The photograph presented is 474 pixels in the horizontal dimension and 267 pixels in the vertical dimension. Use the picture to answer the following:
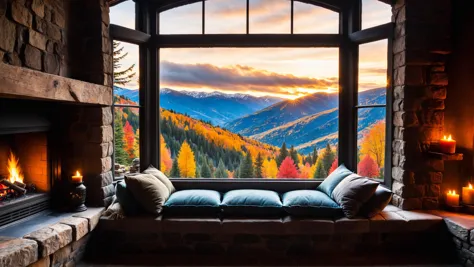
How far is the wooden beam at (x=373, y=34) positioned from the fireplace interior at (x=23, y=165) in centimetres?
332

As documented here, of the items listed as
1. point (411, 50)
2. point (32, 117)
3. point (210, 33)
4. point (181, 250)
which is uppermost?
point (210, 33)

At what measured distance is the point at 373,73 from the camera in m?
3.53

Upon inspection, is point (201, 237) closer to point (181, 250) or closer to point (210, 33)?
point (181, 250)

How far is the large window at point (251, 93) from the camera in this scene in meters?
3.68

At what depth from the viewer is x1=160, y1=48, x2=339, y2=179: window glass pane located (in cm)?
378

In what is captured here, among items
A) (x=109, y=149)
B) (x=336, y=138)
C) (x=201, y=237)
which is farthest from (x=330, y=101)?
(x=109, y=149)

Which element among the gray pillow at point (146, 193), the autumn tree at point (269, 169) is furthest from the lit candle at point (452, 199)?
the gray pillow at point (146, 193)

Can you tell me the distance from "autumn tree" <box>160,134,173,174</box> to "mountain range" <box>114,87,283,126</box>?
445mm

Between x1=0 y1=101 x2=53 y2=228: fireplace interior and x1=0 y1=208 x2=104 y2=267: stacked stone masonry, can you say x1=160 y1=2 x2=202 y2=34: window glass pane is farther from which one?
x1=0 y1=208 x2=104 y2=267: stacked stone masonry

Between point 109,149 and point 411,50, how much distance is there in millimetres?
3194

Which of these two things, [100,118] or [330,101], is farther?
[330,101]

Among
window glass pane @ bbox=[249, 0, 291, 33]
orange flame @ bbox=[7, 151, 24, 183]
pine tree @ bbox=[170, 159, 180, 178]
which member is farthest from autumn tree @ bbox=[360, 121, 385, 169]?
orange flame @ bbox=[7, 151, 24, 183]

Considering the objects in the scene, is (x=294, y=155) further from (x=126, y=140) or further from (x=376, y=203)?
(x=126, y=140)

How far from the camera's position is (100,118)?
317cm
